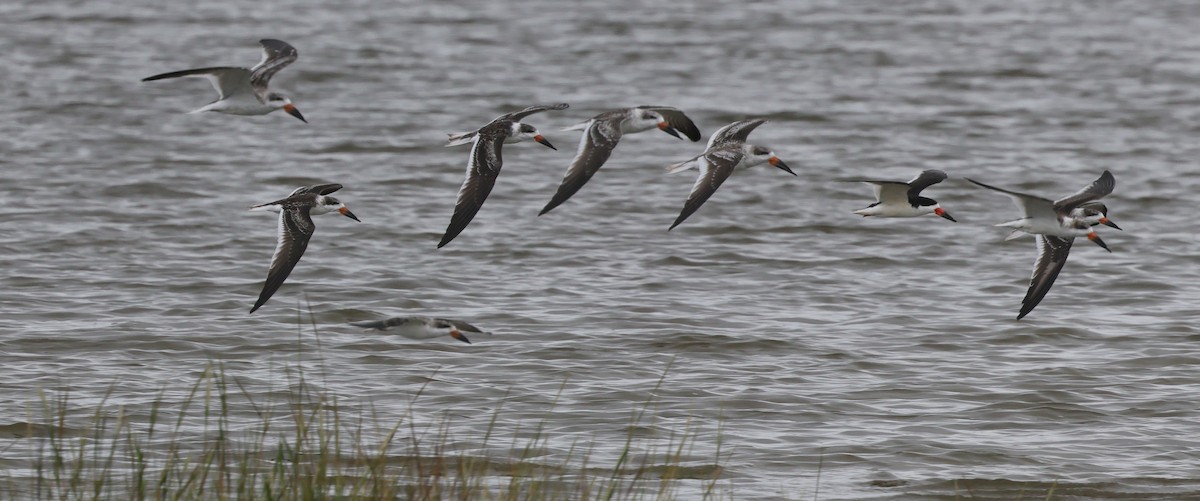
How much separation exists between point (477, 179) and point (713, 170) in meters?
1.64

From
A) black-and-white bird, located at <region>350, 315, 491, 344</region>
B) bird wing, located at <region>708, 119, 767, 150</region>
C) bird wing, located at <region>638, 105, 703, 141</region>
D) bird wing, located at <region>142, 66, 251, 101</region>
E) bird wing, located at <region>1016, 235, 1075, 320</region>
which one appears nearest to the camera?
black-and-white bird, located at <region>350, 315, 491, 344</region>

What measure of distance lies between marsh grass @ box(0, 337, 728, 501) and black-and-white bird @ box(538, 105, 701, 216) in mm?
1530

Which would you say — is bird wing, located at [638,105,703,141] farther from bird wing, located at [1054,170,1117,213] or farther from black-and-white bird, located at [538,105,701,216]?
bird wing, located at [1054,170,1117,213]

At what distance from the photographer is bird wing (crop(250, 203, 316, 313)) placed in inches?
422

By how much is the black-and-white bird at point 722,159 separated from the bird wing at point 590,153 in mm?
471

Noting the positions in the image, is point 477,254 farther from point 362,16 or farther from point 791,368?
point 362,16

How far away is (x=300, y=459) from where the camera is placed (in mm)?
10242

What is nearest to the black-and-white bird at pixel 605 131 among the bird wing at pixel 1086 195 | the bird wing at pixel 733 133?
the bird wing at pixel 733 133

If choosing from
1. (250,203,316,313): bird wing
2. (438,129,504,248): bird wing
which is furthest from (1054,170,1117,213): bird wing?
(250,203,316,313): bird wing

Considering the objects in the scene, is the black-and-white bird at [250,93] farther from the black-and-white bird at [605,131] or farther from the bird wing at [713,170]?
the bird wing at [713,170]

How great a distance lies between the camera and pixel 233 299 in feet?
50.9

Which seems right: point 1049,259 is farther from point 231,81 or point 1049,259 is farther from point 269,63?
point 231,81

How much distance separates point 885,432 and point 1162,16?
→ 28967mm

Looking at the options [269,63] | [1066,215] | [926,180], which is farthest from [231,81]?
[1066,215]
